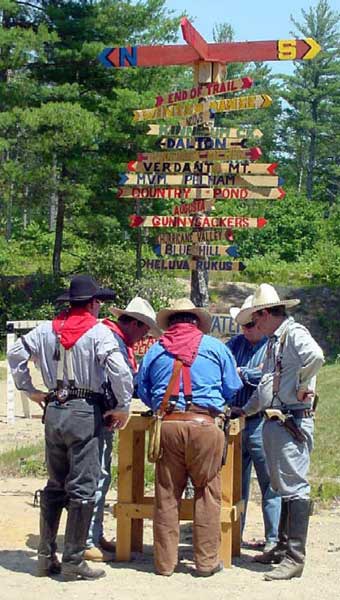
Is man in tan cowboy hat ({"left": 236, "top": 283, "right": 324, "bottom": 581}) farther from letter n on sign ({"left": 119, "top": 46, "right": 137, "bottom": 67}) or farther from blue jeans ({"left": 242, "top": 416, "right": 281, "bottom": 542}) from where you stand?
letter n on sign ({"left": 119, "top": 46, "right": 137, "bottom": 67})

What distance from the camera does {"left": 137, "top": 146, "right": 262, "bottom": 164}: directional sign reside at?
8.76m

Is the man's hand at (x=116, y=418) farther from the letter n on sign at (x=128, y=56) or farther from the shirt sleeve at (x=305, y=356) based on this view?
the letter n on sign at (x=128, y=56)

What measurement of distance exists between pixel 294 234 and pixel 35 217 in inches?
588

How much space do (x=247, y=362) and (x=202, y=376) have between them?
1.05 metres

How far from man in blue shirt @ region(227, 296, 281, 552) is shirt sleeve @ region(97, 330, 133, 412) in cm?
112

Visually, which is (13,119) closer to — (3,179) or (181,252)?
(3,179)

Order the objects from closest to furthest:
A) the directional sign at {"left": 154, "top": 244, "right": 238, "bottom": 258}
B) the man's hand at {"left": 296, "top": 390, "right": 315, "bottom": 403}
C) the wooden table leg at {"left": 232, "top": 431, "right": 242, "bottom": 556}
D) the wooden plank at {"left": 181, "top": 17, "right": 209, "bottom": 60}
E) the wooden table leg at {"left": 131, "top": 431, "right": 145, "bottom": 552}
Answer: the man's hand at {"left": 296, "top": 390, "right": 315, "bottom": 403} < the wooden table leg at {"left": 131, "top": 431, "right": 145, "bottom": 552} < the wooden table leg at {"left": 232, "top": 431, "right": 242, "bottom": 556} < the wooden plank at {"left": 181, "top": 17, "right": 209, "bottom": 60} < the directional sign at {"left": 154, "top": 244, "right": 238, "bottom": 258}

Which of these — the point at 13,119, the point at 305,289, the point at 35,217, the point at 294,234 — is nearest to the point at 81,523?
the point at 13,119

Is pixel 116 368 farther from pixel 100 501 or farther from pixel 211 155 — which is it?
pixel 211 155

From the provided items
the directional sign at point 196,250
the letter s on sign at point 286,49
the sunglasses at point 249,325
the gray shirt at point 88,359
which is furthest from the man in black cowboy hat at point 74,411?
the letter s on sign at point 286,49

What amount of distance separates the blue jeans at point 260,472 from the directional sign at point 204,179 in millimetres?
2318

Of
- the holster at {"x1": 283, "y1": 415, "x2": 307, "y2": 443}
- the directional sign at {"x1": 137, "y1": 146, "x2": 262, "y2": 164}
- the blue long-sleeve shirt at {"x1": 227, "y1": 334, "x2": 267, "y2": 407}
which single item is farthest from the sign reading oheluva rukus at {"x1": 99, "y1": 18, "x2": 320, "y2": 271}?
the holster at {"x1": 283, "y1": 415, "x2": 307, "y2": 443}

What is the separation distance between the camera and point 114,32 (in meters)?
27.7

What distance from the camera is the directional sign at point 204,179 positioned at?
880cm
